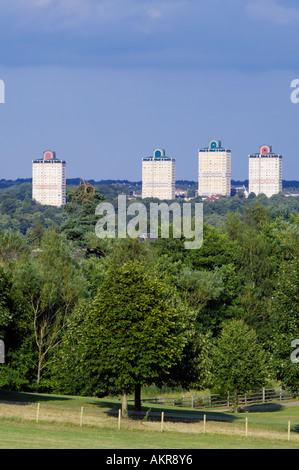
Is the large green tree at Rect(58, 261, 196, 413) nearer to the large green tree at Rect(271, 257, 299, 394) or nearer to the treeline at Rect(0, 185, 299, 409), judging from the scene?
the treeline at Rect(0, 185, 299, 409)

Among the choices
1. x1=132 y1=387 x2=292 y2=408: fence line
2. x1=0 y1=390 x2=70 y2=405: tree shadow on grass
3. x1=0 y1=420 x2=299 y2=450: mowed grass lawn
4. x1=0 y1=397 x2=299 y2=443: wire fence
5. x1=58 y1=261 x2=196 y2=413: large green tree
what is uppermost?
x1=58 y1=261 x2=196 y2=413: large green tree

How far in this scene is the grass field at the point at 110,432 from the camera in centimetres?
3080

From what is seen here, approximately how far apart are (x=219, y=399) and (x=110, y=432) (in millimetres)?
29902

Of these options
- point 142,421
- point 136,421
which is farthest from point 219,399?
point 136,421

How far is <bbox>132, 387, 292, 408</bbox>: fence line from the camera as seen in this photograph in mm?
61500

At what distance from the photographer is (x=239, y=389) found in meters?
59.9

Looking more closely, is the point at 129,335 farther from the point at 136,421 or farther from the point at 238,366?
the point at 238,366

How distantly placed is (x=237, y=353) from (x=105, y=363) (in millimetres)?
21842

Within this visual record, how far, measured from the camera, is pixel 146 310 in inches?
1597

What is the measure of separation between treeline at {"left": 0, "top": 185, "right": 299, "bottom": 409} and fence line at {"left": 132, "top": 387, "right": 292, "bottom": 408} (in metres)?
1.23

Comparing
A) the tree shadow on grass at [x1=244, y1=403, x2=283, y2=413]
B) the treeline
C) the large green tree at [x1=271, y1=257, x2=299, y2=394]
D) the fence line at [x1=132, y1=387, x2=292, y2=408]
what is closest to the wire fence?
the treeline

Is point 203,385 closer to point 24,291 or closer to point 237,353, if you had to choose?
point 237,353

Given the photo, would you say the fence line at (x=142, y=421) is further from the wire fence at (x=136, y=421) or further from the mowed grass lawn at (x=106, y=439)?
the mowed grass lawn at (x=106, y=439)
